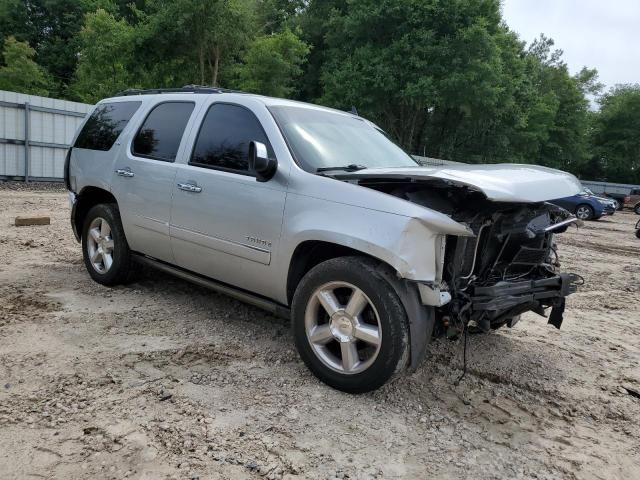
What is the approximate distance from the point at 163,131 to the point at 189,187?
2.73 feet

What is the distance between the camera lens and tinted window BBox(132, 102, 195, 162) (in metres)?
4.39

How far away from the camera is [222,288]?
4004 millimetres

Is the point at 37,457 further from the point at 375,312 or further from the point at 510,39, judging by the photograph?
the point at 510,39

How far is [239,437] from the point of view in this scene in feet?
8.93

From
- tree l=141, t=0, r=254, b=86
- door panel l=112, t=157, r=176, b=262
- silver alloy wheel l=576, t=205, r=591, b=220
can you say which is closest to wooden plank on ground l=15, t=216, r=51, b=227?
door panel l=112, t=157, r=176, b=262

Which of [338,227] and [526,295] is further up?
[338,227]

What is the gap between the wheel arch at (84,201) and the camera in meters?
5.19

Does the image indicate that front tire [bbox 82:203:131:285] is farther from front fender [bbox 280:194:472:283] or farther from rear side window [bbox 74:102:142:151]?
front fender [bbox 280:194:472:283]

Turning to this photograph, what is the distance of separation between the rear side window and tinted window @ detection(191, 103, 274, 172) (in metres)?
1.26

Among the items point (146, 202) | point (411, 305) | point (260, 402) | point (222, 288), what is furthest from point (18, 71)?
point (411, 305)

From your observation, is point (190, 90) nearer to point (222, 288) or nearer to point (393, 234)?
point (222, 288)

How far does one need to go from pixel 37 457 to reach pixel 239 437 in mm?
971

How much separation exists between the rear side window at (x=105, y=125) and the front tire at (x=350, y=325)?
288cm

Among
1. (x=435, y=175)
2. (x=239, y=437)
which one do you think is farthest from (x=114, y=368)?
(x=435, y=175)
